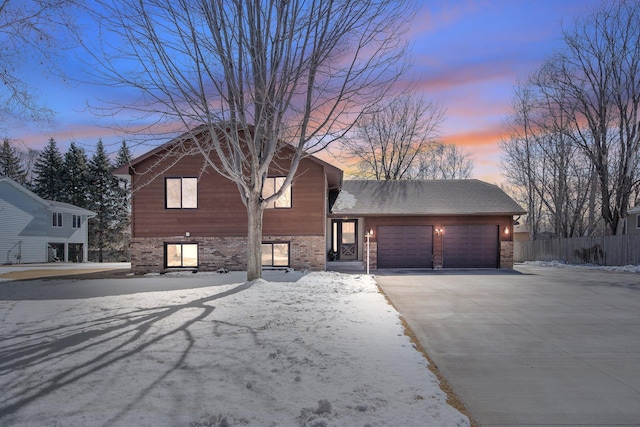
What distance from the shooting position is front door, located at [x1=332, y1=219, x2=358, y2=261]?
23.1 m

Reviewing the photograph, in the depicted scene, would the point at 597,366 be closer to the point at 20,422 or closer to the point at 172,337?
the point at 172,337

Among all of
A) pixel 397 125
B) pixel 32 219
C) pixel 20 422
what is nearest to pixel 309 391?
pixel 20 422

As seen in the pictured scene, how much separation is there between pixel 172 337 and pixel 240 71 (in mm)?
7228

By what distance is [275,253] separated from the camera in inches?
749

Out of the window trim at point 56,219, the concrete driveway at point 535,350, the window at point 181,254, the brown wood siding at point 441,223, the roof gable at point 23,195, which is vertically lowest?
the concrete driveway at point 535,350

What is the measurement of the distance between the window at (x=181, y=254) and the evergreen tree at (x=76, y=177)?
3037cm

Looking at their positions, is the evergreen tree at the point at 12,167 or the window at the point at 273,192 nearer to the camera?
the window at the point at 273,192

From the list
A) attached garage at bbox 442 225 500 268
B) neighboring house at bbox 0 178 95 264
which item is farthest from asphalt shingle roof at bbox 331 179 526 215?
neighboring house at bbox 0 178 95 264

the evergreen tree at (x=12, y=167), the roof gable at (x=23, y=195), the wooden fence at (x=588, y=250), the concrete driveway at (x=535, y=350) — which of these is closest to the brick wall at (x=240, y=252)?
the concrete driveway at (x=535, y=350)

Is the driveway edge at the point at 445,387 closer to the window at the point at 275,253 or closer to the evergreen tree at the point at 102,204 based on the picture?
the window at the point at 275,253

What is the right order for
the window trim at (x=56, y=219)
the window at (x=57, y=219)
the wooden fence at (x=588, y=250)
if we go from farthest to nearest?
the window at (x=57, y=219)
the window trim at (x=56, y=219)
the wooden fence at (x=588, y=250)

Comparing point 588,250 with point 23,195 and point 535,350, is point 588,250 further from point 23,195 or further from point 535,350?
point 23,195

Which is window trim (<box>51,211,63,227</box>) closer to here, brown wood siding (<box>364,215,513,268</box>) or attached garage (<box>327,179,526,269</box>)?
attached garage (<box>327,179,526,269</box>)

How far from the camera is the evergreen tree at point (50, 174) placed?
143 feet
